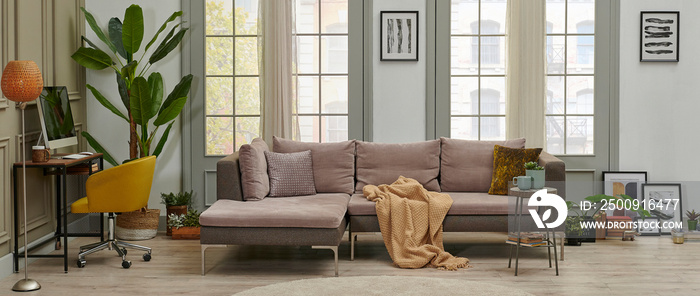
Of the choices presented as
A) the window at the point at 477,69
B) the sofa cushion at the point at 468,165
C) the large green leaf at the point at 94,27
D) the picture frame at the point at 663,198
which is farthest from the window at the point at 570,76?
the large green leaf at the point at 94,27

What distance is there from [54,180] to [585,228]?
4419 mm

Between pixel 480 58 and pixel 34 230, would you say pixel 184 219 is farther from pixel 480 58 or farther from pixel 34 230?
pixel 480 58

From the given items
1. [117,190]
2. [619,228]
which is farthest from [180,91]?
[619,228]

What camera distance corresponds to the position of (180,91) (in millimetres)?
6320

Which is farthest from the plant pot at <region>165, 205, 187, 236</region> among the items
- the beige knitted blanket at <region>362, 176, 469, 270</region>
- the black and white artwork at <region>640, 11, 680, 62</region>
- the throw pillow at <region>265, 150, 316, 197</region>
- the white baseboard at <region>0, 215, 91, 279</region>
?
the black and white artwork at <region>640, 11, 680, 62</region>

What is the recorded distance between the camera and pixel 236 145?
6711 mm

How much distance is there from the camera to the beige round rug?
446cm

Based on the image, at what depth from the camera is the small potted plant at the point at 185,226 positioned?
247 inches

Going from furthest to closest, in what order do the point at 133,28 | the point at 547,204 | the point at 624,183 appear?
the point at 624,183, the point at 133,28, the point at 547,204

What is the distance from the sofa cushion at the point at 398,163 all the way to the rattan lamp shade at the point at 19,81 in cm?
259

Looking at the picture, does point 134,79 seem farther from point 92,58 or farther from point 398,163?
point 398,163

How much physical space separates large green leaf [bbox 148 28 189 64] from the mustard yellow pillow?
2.87 meters

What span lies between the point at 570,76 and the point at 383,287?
10.1 feet

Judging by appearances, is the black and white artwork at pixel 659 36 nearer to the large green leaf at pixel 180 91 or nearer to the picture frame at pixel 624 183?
the picture frame at pixel 624 183
